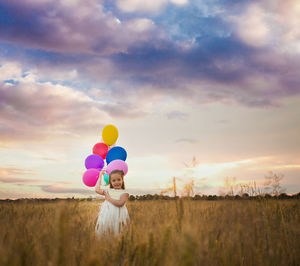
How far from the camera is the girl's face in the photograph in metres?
4.55

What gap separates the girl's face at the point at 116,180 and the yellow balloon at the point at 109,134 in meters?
1.43

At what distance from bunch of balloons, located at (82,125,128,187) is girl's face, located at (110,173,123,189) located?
0.18 metres

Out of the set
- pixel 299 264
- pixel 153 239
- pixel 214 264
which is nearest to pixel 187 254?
pixel 153 239

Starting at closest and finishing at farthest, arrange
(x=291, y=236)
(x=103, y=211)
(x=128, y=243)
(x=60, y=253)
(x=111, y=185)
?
(x=60, y=253) < (x=128, y=243) < (x=291, y=236) < (x=103, y=211) < (x=111, y=185)

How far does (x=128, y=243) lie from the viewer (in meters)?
1.81

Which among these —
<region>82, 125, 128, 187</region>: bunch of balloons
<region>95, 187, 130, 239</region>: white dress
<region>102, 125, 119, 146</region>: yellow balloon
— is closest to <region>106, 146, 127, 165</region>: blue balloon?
<region>82, 125, 128, 187</region>: bunch of balloons

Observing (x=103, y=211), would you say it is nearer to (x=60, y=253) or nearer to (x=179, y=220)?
(x=179, y=220)

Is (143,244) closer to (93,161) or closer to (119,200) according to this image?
(119,200)

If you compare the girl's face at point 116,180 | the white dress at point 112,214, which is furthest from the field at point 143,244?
the girl's face at point 116,180

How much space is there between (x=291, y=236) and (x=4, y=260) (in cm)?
345

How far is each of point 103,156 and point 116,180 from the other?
156 centimetres

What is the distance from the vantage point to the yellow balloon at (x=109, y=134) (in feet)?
19.2

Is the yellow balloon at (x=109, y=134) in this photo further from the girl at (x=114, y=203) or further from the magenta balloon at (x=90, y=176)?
the girl at (x=114, y=203)

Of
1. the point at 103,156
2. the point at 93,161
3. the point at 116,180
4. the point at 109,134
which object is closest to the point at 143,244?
the point at 116,180
